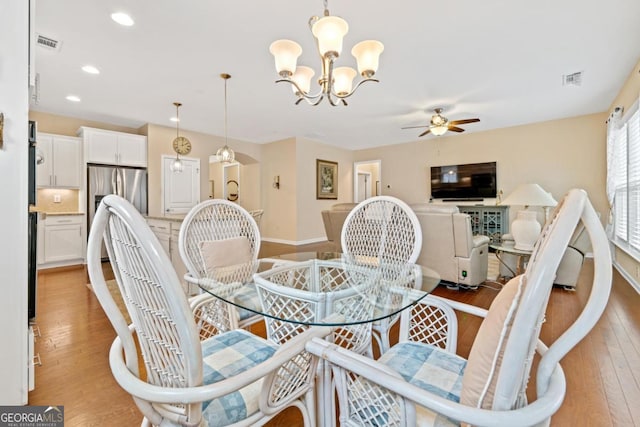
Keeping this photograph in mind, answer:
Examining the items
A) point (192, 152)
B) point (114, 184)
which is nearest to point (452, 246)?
point (192, 152)

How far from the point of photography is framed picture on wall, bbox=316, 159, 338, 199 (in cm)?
702

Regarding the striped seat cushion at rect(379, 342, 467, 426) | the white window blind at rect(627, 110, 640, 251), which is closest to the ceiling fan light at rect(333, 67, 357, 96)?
the striped seat cushion at rect(379, 342, 467, 426)

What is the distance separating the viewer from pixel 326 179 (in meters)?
7.25

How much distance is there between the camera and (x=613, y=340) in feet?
6.88

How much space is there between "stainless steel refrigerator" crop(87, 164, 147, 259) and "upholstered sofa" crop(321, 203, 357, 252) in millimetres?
3280

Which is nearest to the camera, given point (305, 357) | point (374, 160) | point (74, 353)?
point (305, 357)

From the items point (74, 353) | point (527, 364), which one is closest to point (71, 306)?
point (74, 353)

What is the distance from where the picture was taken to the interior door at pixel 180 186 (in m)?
5.56

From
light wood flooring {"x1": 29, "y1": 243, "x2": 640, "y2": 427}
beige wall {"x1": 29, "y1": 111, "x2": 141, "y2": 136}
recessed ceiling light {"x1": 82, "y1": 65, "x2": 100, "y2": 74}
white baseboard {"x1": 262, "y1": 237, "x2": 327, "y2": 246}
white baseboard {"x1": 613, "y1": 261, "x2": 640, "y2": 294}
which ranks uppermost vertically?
Result: recessed ceiling light {"x1": 82, "y1": 65, "x2": 100, "y2": 74}

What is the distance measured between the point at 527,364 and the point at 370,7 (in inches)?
101

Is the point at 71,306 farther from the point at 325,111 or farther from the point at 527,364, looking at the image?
the point at 325,111

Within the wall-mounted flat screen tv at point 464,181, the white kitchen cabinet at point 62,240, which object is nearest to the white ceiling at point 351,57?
the wall-mounted flat screen tv at point 464,181

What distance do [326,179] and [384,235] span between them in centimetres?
538

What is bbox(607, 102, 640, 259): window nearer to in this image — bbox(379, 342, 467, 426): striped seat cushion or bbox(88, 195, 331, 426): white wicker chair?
bbox(379, 342, 467, 426): striped seat cushion
